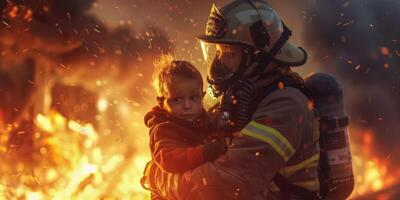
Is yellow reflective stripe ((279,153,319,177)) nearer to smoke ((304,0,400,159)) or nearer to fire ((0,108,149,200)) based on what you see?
fire ((0,108,149,200))

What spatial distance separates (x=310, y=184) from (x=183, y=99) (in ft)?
3.23

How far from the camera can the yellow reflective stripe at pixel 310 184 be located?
3.35 metres

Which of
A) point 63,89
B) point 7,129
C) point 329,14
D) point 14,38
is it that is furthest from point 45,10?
point 329,14

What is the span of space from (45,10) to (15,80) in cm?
199

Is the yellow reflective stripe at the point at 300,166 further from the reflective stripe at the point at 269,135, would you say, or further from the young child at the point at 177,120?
the young child at the point at 177,120

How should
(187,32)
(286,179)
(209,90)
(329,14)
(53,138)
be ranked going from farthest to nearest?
(329,14) < (187,32) < (53,138) < (209,90) < (286,179)

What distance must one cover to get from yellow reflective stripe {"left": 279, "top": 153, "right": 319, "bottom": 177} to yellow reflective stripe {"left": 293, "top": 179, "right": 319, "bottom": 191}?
0.08 metres

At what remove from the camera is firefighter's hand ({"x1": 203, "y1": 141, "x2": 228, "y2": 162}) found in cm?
308

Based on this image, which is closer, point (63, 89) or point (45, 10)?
point (45, 10)

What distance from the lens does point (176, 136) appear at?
11.0 ft

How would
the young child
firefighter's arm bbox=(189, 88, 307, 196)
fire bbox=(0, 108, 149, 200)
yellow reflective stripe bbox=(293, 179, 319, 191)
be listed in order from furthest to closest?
fire bbox=(0, 108, 149, 200) → yellow reflective stripe bbox=(293, 179, 319, 191) → the young child → firefighter's arm bbox=(189, 88, 307, 196)

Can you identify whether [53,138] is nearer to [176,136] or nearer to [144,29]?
[144,29]

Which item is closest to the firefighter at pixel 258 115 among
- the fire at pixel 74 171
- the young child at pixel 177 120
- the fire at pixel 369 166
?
the young child at pixel 177 120

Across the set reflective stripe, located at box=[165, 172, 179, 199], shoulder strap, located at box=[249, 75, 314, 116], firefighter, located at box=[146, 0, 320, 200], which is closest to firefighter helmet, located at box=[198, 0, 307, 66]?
firefighter, located at box=[146, 0, 320, 200]
